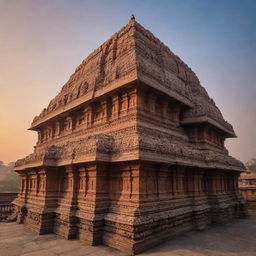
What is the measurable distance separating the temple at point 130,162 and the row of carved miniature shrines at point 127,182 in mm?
34

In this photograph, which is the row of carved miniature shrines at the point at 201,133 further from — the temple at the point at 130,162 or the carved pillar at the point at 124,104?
the carved pillar at the point at 124,104

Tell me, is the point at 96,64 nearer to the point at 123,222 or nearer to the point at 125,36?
the point at 125,36

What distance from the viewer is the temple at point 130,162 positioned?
21.5 ft

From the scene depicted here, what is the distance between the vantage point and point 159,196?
7.18m

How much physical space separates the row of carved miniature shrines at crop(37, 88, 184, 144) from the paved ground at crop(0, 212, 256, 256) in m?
4.83

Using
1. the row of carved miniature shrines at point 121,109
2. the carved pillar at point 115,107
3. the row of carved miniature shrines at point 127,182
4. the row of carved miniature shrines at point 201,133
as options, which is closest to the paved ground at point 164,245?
the row of carved miniature shrines at point 127,182

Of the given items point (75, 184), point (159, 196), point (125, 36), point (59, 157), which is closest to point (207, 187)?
point (159, 196)

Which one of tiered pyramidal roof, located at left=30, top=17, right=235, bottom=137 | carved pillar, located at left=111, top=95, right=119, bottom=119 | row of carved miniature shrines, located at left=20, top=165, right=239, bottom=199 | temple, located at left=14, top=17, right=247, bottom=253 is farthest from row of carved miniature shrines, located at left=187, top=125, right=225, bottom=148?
carved pillar, located at left=111, top=95, right=119, bottom=119

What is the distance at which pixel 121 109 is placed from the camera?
29.8 ft

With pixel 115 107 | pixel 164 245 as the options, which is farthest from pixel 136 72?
pixel 164 245

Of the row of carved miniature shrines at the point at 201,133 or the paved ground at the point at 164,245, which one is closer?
the paved ground at the point at 164,245

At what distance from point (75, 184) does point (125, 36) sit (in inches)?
316

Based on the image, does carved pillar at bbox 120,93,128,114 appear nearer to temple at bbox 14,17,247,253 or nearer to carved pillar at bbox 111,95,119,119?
temple at bbox 14,17,247,253

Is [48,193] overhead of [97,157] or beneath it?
beneath
